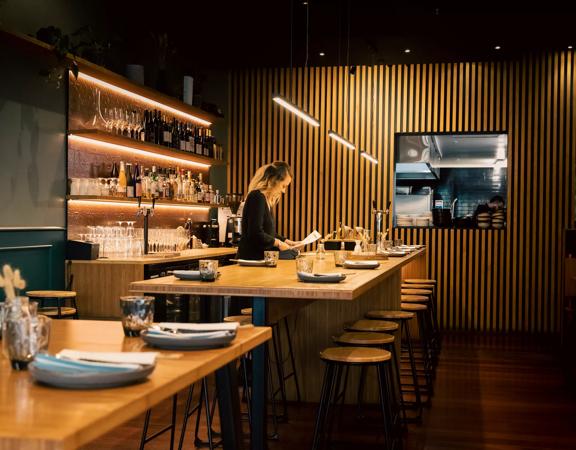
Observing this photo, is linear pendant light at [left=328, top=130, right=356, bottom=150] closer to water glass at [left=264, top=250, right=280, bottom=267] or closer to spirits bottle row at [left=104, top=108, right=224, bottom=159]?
spirits bottle row at [left=104, top=108, right=224, bottom=159]

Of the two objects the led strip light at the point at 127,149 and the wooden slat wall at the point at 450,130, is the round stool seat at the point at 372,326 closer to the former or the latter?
the led strip light at the point at 127,149

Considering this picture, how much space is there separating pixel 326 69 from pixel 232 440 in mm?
7699

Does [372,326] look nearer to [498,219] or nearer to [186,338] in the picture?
[186,338]

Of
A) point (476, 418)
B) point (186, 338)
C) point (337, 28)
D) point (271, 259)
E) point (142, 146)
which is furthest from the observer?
point (337, 28)

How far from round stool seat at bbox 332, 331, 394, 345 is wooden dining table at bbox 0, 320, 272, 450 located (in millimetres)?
1958

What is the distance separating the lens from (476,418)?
4.87 metres

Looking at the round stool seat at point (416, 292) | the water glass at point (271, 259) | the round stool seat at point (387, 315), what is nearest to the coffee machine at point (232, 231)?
the round stool seat at point (416, 292)

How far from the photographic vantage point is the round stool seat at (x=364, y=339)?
4.05 m

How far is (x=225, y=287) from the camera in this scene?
336 cm

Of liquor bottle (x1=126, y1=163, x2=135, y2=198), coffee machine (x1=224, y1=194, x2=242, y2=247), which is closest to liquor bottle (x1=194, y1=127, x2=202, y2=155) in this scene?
coffee machine (x1=224, y1=194, x2=242, y2=247)

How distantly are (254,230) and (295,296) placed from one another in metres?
2.09

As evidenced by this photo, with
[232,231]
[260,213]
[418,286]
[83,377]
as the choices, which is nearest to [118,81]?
[260,213]

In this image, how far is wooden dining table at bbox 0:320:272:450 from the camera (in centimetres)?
119

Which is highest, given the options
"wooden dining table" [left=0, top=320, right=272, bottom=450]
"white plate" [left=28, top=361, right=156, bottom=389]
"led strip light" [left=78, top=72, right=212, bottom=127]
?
"led strip light" [left=78, top=72, right=212, bottom=127]
